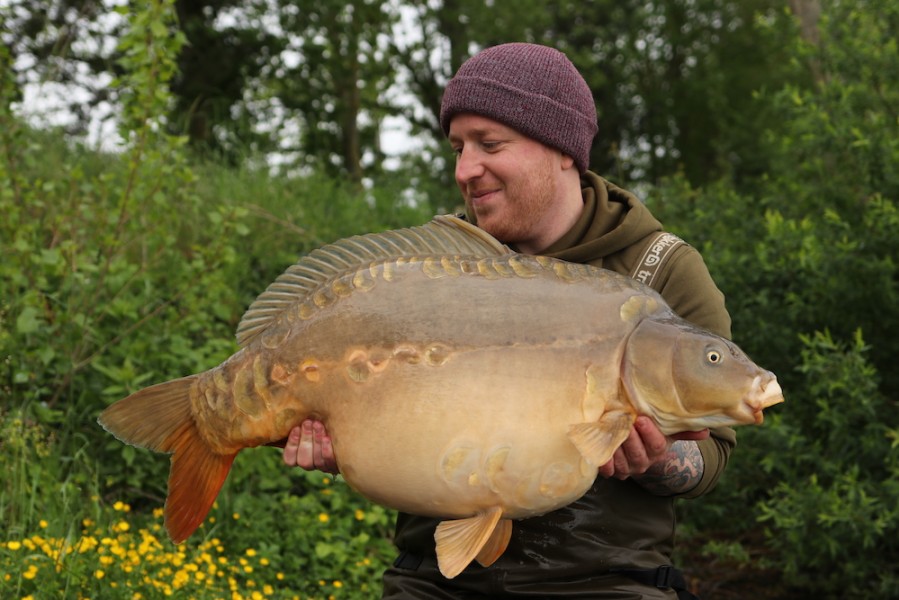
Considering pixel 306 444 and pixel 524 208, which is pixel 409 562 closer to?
pixel 306 444

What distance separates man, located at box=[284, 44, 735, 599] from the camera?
91.3 inches

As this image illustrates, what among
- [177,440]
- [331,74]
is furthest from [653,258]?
[331,74]

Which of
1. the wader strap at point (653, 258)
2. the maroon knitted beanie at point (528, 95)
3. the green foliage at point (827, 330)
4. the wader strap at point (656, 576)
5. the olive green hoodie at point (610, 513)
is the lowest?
the green foliage at point (827, 330)

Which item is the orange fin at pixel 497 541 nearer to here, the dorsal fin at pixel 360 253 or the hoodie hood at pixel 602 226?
the dorsal fin at pixel 360 253

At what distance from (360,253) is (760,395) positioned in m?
0.82

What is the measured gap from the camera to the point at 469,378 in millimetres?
1977

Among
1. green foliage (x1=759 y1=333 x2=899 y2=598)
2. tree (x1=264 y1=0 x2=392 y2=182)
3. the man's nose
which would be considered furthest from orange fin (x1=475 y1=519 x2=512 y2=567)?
tree (x1=264 y1=0 x2=392 y2=182)

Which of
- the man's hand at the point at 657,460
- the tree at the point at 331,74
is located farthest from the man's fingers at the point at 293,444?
the tree at the point at 331,74

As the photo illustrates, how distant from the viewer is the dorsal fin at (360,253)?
2.16 metres

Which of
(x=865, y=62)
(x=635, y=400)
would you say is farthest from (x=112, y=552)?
(x=865, y=62)

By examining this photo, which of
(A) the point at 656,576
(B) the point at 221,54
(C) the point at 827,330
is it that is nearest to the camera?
(A) the point at 656,576

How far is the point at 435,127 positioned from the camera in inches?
604

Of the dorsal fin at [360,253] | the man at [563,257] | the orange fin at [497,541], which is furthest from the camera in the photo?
the man at [563,257]

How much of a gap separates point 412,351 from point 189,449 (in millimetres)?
557
